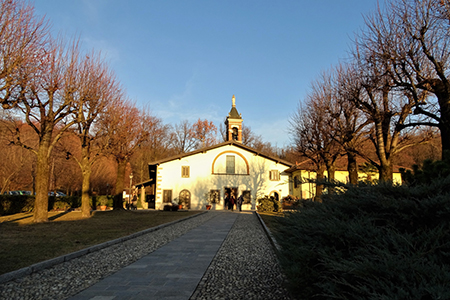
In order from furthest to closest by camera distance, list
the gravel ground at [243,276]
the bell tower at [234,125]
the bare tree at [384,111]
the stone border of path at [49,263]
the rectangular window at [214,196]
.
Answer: the bell tower at [234,125] → the rectangular window at [214,196] → the bare tree at [384,111] → the stone border of path at [49,263] → the gravel ground at [243,276]

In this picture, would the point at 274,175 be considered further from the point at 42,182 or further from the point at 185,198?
the point at 42,182

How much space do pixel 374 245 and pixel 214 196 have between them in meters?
32.2

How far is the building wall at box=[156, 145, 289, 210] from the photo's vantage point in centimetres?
3419

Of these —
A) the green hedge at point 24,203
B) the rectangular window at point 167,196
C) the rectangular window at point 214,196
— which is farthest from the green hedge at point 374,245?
the rectangular window at point 167,196

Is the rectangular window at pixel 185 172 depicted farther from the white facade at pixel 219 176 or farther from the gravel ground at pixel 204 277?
the gravel ground at pixel 204 277

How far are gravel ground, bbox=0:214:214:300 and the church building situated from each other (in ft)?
83.6

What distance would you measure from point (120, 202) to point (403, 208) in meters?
26.2

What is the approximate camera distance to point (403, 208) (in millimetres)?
2805

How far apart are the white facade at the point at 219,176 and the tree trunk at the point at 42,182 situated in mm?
18944

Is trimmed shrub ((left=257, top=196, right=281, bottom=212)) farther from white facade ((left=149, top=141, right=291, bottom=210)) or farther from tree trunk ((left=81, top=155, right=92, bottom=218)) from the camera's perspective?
tree trunk ((left=81, top=155, right=92, bottom=218))

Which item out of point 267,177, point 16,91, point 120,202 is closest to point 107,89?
point 16,91

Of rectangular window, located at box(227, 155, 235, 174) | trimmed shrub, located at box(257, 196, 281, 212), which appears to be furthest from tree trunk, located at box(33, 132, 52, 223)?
rectangular window, located at box(227, 155, 235, 174)

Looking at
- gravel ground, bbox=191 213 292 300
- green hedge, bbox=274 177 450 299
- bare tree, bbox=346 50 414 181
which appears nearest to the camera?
green hedge, bbox=274 177 450 299

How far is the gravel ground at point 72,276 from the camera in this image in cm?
476
